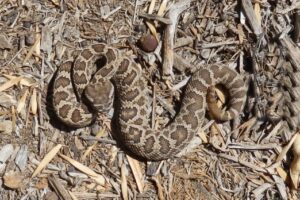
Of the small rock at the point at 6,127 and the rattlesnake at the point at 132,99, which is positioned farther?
the small rock at the point at 6,127

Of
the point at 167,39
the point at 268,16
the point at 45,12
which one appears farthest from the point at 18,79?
the point at 268,16

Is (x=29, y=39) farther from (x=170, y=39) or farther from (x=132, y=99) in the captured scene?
(x=170, y=39)

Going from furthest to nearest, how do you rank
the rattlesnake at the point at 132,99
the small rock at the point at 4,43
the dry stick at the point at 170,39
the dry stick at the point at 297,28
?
the small rock at the point at 4,43, the dry stick at the point at 170,39, the rattlesnake at the point at 132,99, the dry stick at the point at 297,28

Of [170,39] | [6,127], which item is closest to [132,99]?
[170,39]

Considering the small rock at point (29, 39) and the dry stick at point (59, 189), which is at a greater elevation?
the small rock at point (29, 39)

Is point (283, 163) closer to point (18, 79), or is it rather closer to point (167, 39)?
point (167, 39)

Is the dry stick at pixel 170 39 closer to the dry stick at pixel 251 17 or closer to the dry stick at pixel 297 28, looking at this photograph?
the dry stick at pixel 251 17

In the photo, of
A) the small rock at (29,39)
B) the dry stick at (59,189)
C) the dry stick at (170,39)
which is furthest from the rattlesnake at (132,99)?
the dry stick at (59,189)
